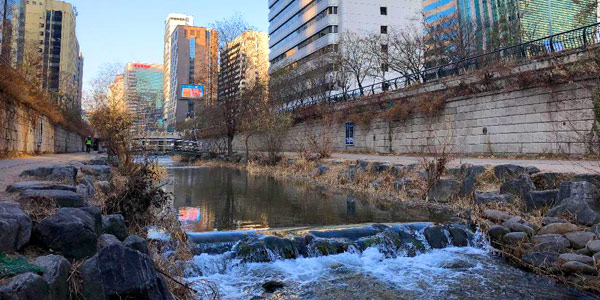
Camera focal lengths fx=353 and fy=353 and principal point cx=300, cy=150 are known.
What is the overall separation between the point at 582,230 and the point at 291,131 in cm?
2820

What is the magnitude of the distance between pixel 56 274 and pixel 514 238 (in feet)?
21.7

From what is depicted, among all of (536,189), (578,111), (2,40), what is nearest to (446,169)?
(536,189)

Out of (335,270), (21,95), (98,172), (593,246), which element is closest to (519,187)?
(593,246)

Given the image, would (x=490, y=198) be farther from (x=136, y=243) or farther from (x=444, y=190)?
(x=136, y=243)

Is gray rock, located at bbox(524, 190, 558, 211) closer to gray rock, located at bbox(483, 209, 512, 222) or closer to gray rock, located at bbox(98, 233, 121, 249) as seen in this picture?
gray rock, located at bbox(483, 209, 512, 222)

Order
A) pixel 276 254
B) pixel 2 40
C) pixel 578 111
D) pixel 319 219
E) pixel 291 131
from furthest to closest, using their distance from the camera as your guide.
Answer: pixel 291 131
pixel 2 40
pixel 578 111
pixel 319 219
pixel 276 254

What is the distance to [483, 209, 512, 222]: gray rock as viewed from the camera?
23.4 ft

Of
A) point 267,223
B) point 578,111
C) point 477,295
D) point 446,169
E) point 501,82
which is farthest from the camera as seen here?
point 501,82

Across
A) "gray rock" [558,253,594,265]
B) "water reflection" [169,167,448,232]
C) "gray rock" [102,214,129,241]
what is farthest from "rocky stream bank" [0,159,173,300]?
→ "gray rock" [558,253,594,265]

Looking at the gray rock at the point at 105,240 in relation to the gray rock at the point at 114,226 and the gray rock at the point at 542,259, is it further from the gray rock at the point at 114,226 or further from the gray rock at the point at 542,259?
the gray rock at the point at 542,259

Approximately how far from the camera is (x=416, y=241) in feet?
21.7

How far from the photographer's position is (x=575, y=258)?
507cm

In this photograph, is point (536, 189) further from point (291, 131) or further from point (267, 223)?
point (291, 131)

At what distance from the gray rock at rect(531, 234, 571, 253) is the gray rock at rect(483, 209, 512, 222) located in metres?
1.22
